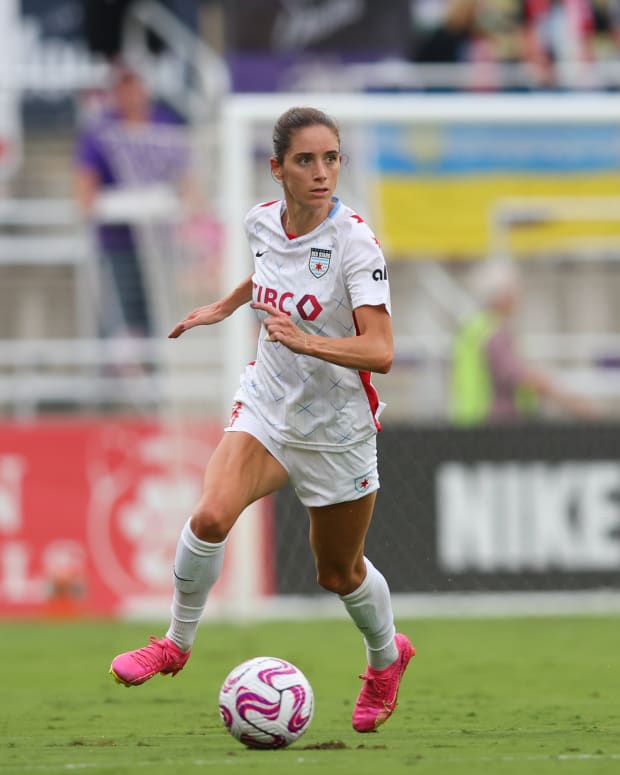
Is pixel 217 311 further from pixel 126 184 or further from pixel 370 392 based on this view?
pixel 126 184

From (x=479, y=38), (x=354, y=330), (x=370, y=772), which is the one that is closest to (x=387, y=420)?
(x=479, y=38)

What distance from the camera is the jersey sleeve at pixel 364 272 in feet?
18.9

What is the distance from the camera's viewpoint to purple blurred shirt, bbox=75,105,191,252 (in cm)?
1440

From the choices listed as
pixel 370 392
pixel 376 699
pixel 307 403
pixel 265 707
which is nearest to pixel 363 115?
pixel 370 392

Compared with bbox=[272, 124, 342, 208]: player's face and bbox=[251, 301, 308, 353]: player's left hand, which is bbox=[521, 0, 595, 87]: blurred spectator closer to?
bbox=[272, 124, 342, 208]: player's face

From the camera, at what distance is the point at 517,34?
16891 millimetres

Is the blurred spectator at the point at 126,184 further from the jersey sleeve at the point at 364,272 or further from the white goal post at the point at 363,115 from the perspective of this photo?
the jersey sleeve at the point at 364,272

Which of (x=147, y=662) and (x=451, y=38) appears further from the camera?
(x=451, y=38)

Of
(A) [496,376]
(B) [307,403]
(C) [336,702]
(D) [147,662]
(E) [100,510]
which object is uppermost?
(B) [307,403]

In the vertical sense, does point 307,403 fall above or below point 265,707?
above

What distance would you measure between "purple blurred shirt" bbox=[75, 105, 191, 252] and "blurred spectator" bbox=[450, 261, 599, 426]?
3.19 meters

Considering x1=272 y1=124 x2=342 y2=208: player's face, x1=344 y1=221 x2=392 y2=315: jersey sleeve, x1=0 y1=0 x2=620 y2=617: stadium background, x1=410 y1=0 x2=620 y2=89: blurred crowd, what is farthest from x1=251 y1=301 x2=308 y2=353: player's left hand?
x1=410 y1=0 x2=620 y2=89: blurred crowd

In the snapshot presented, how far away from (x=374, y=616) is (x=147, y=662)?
3.16 ft

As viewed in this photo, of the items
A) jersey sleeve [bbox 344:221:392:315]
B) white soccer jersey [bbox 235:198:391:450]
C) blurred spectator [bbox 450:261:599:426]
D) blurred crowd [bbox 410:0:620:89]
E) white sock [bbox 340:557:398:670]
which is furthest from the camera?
blurred crowd [bbox 410:0:620:89]
